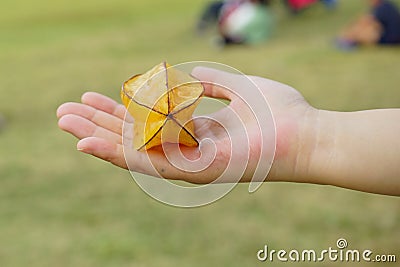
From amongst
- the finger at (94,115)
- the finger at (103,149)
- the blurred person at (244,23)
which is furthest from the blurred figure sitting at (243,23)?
the finger at (103,149)

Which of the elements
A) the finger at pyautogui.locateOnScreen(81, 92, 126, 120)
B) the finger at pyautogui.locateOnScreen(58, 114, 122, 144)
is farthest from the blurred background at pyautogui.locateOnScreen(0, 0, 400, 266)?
the finger at pyautogui.locateOnScreen(58, 114, 122, 144)

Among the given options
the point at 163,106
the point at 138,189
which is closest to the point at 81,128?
the point at 163,106

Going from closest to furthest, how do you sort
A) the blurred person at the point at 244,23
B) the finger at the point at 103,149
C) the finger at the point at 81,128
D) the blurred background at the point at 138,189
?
the finger at the point at 103,149
the finger at the point at 81,128
the blurred background at the point at 138,189
the blurred person at the point at 244,23

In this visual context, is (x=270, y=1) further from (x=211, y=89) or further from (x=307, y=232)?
(x=211, y=89)

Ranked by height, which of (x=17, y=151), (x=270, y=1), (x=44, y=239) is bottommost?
(x=44, y=239)

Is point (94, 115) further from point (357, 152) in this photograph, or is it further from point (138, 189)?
point (138, 189)

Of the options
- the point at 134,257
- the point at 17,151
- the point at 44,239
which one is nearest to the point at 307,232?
the point at 134,257

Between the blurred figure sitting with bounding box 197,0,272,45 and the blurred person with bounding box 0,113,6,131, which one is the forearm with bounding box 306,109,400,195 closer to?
the blurred person with bounding box 0,113,6,131

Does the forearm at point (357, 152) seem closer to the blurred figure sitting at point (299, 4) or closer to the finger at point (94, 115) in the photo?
the finger at point (94, 115)
